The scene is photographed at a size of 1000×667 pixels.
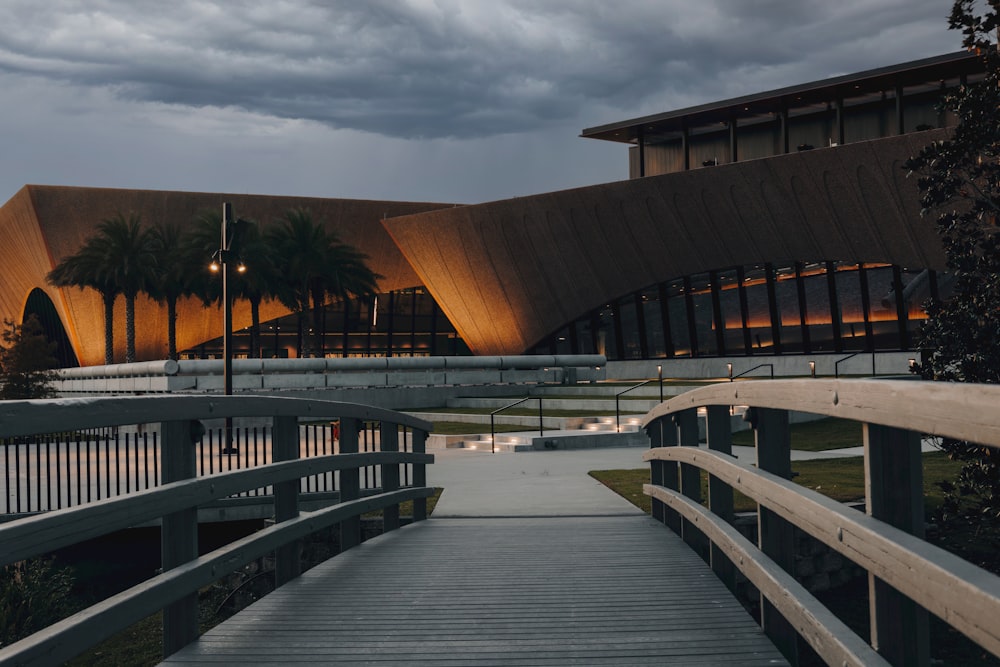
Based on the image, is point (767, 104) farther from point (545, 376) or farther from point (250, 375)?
point (250, 375)

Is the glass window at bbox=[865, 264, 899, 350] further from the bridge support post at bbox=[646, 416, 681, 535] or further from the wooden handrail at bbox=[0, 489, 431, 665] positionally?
the wooden handrail at bbox=[0, 489, 431, 665]

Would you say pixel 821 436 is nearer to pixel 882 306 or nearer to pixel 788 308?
pixel 882 306

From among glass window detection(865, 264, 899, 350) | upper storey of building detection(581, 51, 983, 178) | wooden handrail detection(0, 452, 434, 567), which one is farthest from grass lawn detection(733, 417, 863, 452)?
upper storey of building detection(581, 51, 983, 178)

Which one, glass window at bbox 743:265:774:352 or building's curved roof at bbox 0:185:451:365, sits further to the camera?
building's curved roof at bbox 0:185:451:365

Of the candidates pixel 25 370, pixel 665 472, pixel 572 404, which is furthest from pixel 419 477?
pixel 25 370

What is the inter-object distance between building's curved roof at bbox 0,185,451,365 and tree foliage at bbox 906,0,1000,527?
4960 cm

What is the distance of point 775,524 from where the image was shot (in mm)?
4695

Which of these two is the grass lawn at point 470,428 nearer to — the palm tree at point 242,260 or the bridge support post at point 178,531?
the palm tree at point 242,260

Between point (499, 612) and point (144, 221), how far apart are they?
60.2 metres

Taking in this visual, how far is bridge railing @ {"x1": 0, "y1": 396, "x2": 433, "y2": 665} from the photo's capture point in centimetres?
308

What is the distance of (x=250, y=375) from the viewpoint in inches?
1378

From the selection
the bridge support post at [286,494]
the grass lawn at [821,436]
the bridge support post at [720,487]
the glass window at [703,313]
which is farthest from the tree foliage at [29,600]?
the glass window at [703,313]

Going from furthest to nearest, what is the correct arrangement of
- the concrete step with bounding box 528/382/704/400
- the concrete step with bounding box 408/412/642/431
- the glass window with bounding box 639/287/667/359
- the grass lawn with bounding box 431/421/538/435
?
the glass window with bounding box 639/287/667/359, the concrete step with bounding box 528/382/704/400, the grass lawn with bounding box 431/421/538/435, the concrete step with bounding box 408/412/642/431

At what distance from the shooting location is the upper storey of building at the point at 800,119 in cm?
4506
